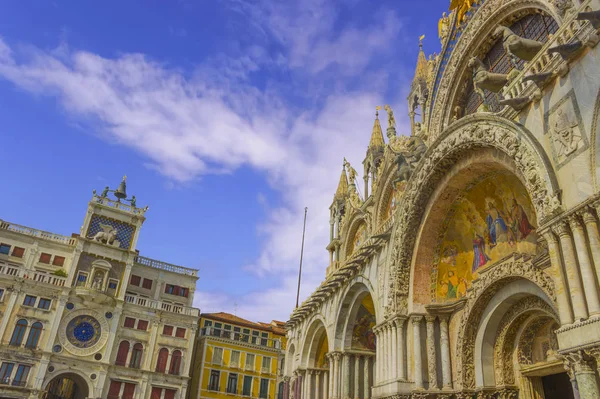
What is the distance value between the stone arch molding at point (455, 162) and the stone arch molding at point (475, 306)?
2.19 metres

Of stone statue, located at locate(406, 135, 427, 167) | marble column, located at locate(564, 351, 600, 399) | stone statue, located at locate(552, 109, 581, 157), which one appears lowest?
marble column, located at locate(564, 351, 600, 399)

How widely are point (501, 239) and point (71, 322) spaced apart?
Result: 3625 cm

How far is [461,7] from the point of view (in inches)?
750

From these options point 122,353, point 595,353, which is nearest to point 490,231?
point 595,353

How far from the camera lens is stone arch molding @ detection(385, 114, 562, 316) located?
966 cm

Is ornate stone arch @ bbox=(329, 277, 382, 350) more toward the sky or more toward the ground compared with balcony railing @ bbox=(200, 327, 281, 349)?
more toward the ground

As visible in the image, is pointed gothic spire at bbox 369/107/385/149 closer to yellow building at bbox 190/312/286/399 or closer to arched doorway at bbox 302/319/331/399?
arched doorway at bbox 302/319/331/399

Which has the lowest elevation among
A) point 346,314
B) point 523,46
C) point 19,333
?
point 346,314

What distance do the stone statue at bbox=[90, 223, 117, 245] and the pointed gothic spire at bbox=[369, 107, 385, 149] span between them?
27.2 meters

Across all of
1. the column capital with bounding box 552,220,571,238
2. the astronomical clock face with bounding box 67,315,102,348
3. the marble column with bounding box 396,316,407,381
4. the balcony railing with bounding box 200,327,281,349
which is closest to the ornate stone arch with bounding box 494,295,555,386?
the marble column with bounding box 396,316,407,381

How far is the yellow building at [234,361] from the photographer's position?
45781 mm

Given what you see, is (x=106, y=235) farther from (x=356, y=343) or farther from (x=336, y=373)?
(x=356, y=343)

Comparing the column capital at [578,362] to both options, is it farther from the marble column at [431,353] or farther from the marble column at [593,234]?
the marble column at [431,353]

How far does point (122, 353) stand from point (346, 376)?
86.3 ft
